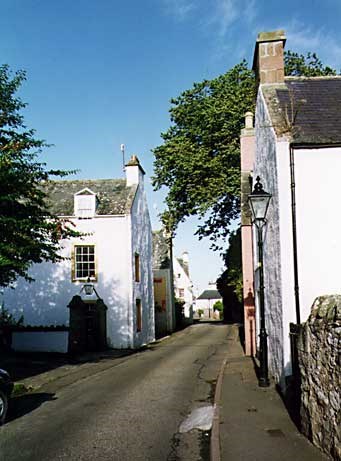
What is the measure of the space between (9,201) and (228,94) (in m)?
20.3

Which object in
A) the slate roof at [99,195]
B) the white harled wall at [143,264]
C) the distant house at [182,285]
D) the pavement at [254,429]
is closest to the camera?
the pavement at [254,429]

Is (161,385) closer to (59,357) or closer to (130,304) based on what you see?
(59,357)

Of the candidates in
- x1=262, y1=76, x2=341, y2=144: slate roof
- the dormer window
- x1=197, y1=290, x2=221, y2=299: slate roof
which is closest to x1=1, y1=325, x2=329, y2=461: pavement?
x1=262, y1=76, x2=341, y2=144: slate roof

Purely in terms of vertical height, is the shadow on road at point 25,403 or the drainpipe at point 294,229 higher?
the drainpipe at point 294,229

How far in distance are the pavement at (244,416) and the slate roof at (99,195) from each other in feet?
35.8

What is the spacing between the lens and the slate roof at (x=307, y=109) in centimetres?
1148

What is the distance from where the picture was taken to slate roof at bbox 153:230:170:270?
139 ft

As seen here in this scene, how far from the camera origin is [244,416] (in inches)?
361

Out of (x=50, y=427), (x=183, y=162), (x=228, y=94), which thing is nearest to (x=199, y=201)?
(x=183, y=162)

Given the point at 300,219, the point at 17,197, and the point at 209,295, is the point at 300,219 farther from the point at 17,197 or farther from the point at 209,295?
the point at 209,295

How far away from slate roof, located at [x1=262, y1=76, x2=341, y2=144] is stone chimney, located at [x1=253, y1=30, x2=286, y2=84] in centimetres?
40

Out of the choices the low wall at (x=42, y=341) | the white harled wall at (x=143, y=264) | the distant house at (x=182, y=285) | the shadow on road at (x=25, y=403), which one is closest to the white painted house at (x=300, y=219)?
the shadow on road at (x=25, y=403)

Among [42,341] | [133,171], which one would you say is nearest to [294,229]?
[42,341]

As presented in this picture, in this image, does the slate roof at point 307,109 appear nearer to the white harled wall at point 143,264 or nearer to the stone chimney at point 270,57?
the stone chimney at point 270,57
